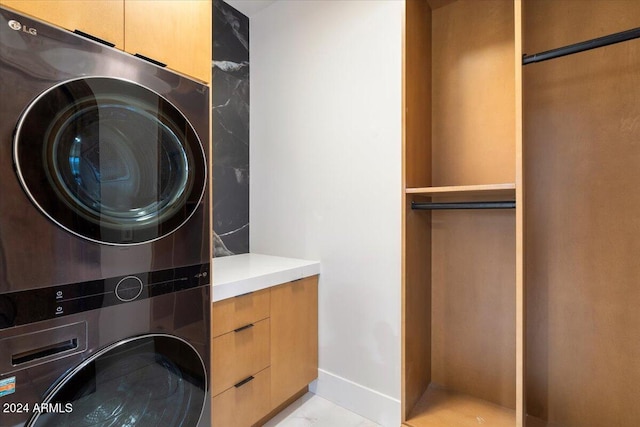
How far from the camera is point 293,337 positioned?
76.9 inches

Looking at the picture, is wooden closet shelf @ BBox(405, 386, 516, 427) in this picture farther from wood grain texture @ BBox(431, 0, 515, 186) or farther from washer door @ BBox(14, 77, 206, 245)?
washer door @ BBox(14, 77, 206, 245)

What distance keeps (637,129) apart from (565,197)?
352 mm

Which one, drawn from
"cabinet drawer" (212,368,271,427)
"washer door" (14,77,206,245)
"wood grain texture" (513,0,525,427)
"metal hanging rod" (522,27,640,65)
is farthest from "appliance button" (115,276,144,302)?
"metal hanging rod" (522,27,640,65)

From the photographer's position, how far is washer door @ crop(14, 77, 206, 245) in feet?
3.05

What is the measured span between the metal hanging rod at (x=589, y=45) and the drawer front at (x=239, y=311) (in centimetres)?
159

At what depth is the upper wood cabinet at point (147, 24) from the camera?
98 centimetres

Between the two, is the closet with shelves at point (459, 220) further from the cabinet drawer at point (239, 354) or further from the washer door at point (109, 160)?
the washer door at point (109, 160)

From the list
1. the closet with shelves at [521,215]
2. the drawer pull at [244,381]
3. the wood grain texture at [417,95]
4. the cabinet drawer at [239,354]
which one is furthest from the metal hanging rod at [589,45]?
the drawer pull at [244,381]

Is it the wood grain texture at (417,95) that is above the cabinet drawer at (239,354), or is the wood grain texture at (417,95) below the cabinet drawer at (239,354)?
above

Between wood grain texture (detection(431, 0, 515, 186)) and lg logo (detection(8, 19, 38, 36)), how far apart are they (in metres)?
1.67

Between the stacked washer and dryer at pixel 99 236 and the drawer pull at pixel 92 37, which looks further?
the drawer pull at pixel 92 37

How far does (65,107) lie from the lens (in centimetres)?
97

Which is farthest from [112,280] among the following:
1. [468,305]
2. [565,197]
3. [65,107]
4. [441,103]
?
[565,197]

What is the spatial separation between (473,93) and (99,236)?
176 centimetres
